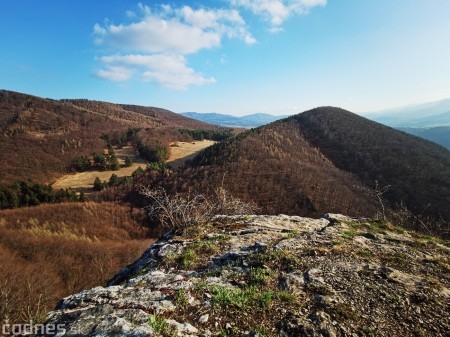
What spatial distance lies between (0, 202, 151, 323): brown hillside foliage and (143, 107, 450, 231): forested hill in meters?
12.2

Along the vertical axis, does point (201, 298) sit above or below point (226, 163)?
above

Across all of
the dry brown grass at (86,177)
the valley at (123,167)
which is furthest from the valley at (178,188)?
the valley at (123,167)

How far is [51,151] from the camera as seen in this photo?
91.1 metres

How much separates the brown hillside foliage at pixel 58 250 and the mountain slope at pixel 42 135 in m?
41.6

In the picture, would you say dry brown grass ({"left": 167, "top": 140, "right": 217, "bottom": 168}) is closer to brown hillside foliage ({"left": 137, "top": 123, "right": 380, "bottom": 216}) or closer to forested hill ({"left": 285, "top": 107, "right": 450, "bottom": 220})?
brown hillside foliage ({"left": 137, "top": 123, "right": 380, "bottom": 216})

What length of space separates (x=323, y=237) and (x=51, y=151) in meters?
104

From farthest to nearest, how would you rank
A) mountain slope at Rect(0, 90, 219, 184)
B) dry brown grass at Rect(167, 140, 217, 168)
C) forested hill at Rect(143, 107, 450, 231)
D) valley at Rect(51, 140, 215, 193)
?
dry brown grass at Rect(167, 140, 217, 168)
mountain slope at Rect(0, 90, 219, 184)
valley at Rect(51, 140, 215, 193)
forested hill at Rect(143, 107, 450, 231)

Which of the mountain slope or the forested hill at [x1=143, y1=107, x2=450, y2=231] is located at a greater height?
the mountain slope

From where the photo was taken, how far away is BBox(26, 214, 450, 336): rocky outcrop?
4.34m

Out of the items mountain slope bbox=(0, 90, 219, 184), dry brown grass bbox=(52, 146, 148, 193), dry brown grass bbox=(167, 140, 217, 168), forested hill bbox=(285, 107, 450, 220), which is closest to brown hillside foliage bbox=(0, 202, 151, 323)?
dry brown grass bbox=(52, 146, 148, 193)

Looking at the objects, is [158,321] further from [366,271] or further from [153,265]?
[366,271]

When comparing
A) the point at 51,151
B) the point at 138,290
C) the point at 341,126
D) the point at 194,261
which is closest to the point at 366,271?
the point at 194,261

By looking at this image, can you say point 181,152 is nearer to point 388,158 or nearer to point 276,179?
point 276,179

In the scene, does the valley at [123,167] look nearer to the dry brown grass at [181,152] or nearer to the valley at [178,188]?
the dry brown grass at [181,152]
